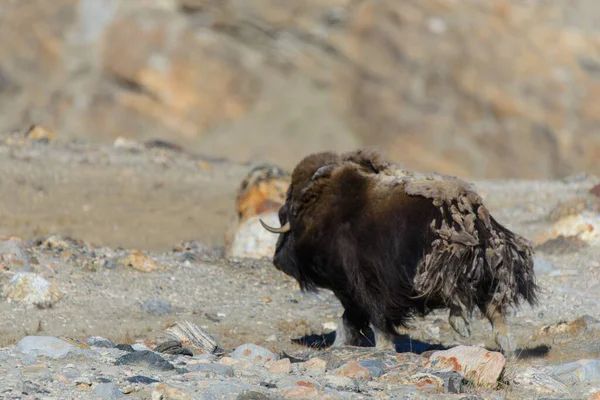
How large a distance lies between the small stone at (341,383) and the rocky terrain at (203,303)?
2cm

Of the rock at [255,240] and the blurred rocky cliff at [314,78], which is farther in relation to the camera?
the blurred rocky cliff at [314,78]

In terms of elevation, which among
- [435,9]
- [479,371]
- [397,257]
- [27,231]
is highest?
[435,9]

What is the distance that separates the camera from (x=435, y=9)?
20516 mm

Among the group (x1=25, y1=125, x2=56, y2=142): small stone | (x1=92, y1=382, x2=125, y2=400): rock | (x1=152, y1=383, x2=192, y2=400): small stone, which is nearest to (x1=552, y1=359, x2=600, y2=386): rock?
(x1=152, y1=383, x2=192, y2=400): small stone

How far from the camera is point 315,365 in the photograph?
17.0 ft

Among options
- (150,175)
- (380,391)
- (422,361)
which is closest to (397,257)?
(422,361)

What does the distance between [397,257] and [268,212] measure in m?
3.91

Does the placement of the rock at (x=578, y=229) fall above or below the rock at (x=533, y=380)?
above

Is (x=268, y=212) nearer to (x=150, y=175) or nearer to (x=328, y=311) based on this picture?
(x=328, y=311)

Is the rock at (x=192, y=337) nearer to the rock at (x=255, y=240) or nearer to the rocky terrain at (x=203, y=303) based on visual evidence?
the rocky terrain at (x=203, y=303)

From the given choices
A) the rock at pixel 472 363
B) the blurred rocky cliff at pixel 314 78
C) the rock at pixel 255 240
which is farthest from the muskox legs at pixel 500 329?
the blurred rocky cliff at pixel 314 78

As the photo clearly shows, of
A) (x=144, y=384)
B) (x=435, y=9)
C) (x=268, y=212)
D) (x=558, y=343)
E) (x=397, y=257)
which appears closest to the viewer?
(x=144, y=384)

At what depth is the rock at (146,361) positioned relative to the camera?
4.88 m

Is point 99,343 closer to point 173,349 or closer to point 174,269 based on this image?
point 173,349
